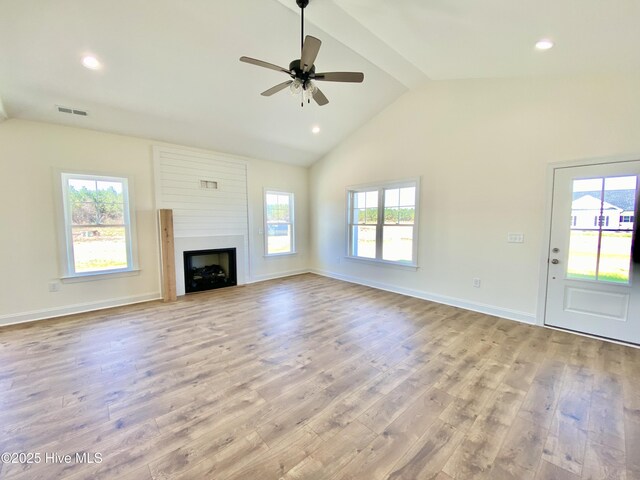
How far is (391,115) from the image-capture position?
490cm

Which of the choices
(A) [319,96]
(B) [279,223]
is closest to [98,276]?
(B) [279,223]

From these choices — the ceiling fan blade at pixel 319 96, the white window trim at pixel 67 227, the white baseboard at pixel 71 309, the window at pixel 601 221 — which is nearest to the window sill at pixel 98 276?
the white window trim at pixel 67 227

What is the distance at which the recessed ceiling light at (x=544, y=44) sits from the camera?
2.47 m

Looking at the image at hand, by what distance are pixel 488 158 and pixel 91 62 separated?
5.07m

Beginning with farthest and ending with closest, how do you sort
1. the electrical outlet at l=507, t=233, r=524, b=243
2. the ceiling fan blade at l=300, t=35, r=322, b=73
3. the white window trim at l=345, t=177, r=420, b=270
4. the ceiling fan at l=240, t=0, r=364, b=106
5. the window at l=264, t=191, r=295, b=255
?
the window at l=264, t=191, r=295, b=255, the white window trim at l=345, t=177, r=420, b=270, the electrical outlet at l=507, t=233, r=524, b=243, the ceiling fan at l=240, t=0, r=364, b=106, the ceiling fan blade at l=300, t=35, r=322, b=73

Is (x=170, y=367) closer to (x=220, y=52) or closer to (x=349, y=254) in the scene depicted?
(x=220, y=52)

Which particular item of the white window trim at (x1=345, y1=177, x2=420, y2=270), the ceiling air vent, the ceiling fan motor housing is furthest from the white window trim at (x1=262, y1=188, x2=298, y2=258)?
the ceiling fan motor housing

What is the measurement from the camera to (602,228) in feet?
10.0

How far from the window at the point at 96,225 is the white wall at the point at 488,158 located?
177 inches

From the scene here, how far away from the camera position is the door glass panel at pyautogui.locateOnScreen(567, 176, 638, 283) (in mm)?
2928

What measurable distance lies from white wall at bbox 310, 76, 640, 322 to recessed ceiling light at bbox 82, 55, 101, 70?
419 cm

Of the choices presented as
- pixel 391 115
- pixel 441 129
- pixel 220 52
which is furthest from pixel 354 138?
pixel 220 52

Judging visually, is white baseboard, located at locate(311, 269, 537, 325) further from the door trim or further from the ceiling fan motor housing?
the ceiling fan motor housing

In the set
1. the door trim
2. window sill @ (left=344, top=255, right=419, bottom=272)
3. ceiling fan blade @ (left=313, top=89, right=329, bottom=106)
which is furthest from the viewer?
window sill @ (left=344, top=255, right=419, bottom=272)
